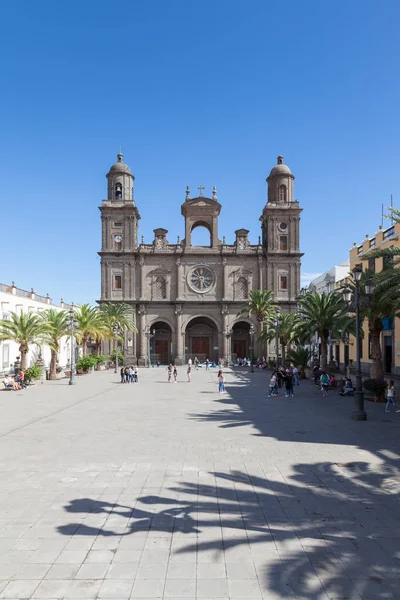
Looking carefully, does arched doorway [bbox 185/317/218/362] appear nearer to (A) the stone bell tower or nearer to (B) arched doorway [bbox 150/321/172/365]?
(B) arched doorway [bbox 150/321/172/365]

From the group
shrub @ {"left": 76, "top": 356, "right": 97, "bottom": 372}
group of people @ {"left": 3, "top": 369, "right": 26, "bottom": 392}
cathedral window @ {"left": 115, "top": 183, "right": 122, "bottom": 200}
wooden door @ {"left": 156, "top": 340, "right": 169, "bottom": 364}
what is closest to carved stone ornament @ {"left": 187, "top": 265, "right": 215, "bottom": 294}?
wooden door @ {"left": 156, "top": 340, "right": 169, "bottom": 364}

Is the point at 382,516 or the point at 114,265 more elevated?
the point at 114,265

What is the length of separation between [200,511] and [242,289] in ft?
178

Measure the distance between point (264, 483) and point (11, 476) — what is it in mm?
5323

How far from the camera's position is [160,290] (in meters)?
61.2

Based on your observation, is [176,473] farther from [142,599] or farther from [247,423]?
[247,423]

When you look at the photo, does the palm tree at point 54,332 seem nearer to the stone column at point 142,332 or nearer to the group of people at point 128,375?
the group of people at point 128,375

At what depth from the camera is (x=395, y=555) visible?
6.18 m

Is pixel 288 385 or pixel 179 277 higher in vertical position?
pixel 179 277

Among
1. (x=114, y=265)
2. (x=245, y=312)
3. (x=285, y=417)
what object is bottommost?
(x=285, y=417)

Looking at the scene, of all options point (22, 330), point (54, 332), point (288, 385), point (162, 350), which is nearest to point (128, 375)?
point (22, 330)

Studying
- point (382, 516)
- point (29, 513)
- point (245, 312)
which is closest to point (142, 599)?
point (29, 513)

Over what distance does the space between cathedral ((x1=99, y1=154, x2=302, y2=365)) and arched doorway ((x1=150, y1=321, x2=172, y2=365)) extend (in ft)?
0.44

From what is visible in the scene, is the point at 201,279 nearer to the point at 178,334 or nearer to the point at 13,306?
the point at 178,334
